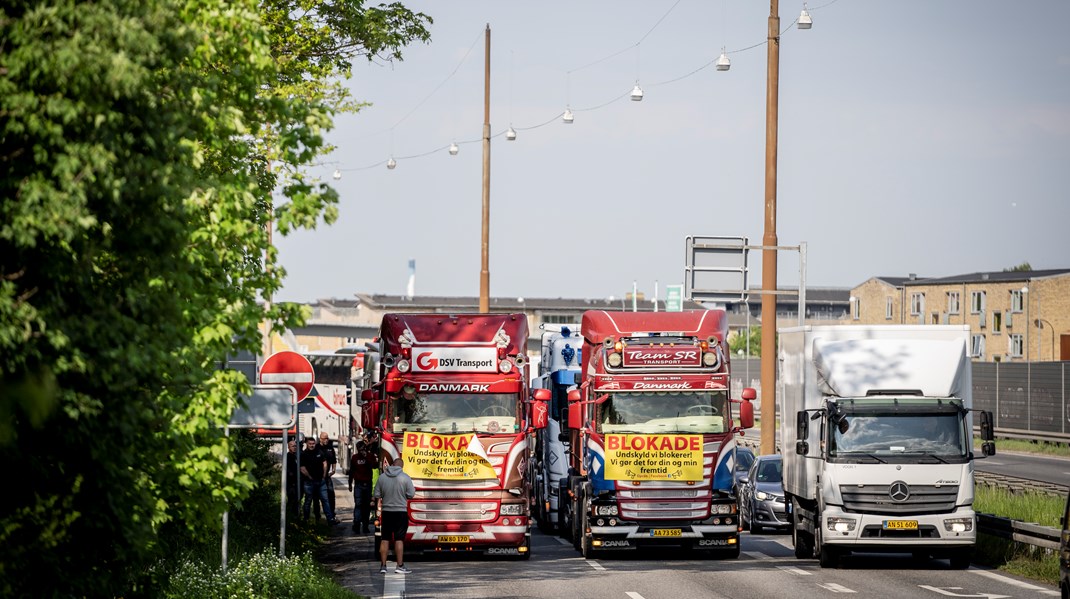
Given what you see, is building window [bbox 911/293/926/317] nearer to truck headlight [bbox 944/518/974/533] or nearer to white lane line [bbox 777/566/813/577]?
white lane line [bbox 777/566/813/577]

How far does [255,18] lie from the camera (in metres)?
11.0

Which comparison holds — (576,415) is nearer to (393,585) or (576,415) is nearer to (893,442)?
(893,442)

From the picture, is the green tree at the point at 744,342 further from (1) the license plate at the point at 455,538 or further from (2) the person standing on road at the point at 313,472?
(1) the license plate at the point at 455,538

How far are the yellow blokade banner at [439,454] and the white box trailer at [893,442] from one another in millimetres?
5023

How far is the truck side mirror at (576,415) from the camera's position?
24562 mm

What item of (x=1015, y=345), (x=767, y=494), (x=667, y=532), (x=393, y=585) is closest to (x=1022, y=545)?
(x=667, y=532)

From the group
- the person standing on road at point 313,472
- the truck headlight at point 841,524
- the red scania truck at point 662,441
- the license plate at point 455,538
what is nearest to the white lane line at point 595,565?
the red scania truck at point 662,441

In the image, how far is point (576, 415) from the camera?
24938 millimetres

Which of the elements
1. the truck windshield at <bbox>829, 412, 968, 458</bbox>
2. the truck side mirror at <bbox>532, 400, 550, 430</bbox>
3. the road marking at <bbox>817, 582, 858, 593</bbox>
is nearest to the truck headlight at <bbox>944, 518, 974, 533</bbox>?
the truck windshield at <bbox>829, 412, 968, 458</bbox>

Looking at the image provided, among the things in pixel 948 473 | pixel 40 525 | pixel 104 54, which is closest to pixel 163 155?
pixel 104 54

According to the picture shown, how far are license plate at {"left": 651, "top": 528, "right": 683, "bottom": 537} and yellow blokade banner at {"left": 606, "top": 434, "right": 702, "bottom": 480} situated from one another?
2.70 ft

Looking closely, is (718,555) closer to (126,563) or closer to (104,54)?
(126,563)

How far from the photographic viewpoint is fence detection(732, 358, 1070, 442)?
56.6 metres

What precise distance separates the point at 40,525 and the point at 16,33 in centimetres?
270
